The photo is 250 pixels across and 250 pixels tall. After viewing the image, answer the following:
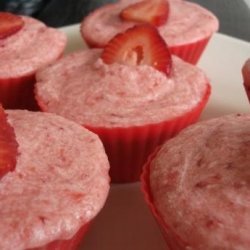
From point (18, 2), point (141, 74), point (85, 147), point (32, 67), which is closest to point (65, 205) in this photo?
point (85, 147)

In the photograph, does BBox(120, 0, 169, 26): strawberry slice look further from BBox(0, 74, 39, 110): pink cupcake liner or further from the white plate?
BBox(0, 74, 39, 110): pink cupcake liner

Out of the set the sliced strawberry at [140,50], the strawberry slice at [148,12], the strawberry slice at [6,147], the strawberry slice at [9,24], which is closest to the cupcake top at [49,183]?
the strawberry slice at [6,147]

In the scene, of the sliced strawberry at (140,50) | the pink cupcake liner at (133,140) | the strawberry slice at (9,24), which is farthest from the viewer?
the strawberry slice at (9,24)

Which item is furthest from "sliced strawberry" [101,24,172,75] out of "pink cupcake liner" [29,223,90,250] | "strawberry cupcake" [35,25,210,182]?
"pink cupcake liner" [29,223,90,250]

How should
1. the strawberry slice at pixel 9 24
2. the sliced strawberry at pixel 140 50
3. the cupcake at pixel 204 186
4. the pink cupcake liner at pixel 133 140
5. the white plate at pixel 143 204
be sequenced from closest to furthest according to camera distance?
the cupcake at pixel 204 186, the white plate at pixel 143 204, the pink cupcake liner at pixel 133 140, the sliced strawberry at pixel 140 50, the strawberry slice at pixel 9 24

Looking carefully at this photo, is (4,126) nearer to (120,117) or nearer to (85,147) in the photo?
(85,147)

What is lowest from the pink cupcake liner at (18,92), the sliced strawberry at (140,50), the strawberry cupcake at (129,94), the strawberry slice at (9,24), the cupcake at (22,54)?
the pink cupcake liner at (18,92)

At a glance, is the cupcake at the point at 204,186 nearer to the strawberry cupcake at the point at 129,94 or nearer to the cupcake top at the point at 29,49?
the strawberry cupcake at the point at 129,94
